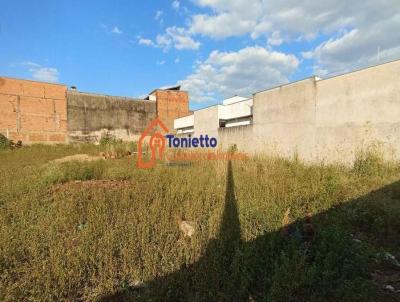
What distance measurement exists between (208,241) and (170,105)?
24080 millimetres

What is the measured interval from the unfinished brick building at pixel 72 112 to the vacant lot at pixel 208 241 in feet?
56.1

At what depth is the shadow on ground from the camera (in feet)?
6.97

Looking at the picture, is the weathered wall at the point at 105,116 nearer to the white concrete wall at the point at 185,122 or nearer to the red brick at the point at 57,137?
the red brick at the point at 57,137

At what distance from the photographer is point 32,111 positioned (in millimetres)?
19531

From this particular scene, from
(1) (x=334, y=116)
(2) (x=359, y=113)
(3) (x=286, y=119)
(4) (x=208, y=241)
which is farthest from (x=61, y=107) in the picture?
(4) (x=208, y=241)

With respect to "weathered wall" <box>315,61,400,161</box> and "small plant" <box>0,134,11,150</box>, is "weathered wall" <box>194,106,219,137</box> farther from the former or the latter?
"small plant" <box>0,134,11,150</box>

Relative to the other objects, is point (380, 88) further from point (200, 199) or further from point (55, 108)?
point (55, 108)

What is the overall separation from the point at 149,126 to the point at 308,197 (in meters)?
22.5

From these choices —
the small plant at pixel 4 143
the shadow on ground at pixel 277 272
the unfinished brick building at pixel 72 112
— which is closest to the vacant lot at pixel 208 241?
the shadow on ground at pixel 277 272

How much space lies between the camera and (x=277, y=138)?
36.1 feet

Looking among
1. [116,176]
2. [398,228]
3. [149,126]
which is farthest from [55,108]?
[398,228]

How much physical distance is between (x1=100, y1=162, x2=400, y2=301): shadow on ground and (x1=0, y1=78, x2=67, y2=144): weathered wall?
69.8 ft

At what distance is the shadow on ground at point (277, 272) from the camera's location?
6.97 ft

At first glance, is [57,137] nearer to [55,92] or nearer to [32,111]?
[32,111]
